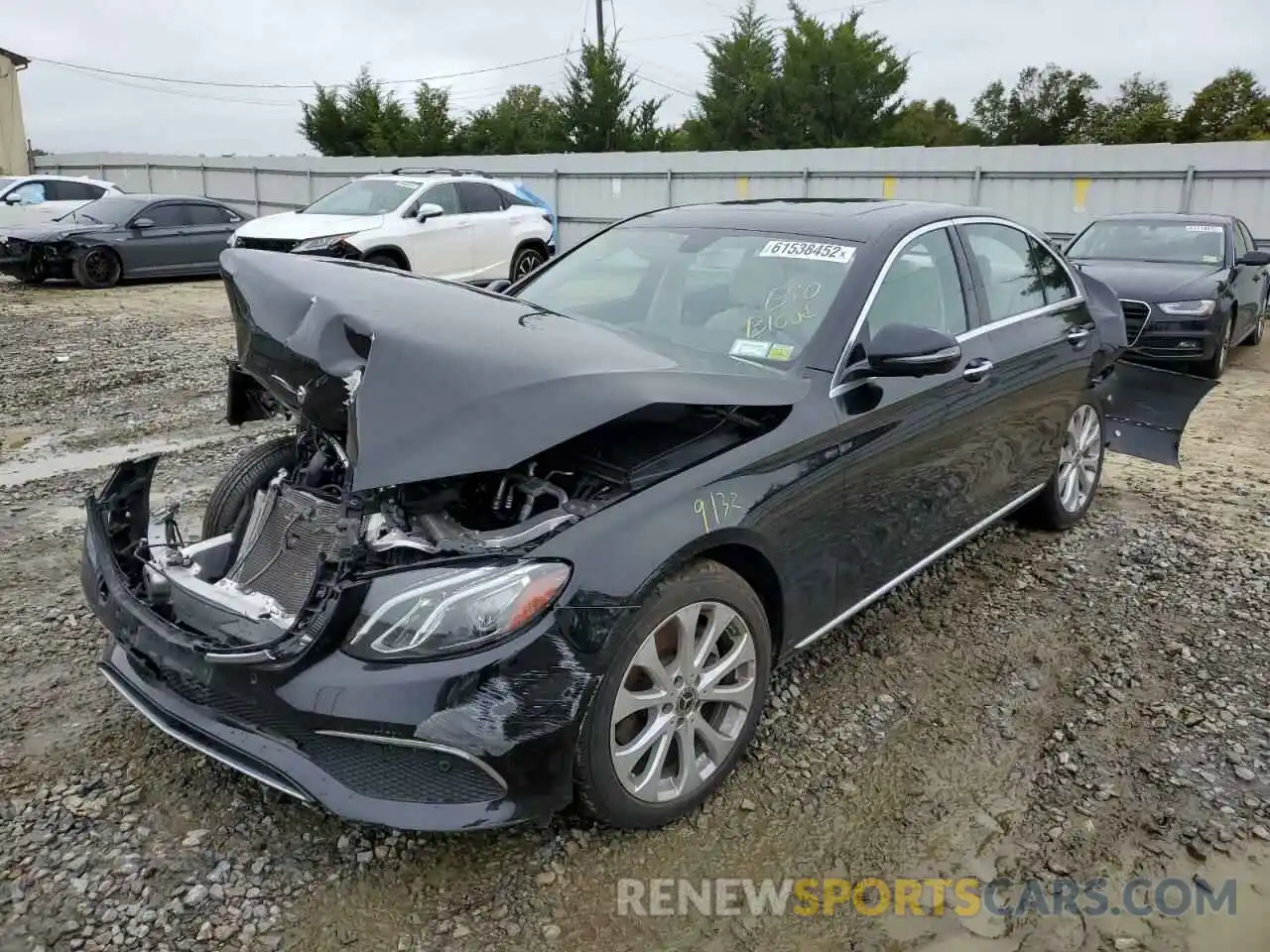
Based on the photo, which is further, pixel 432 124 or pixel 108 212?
pixel 432 124

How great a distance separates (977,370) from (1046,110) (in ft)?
167

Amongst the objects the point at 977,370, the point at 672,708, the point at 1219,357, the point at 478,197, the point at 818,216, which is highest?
the point at 478,197

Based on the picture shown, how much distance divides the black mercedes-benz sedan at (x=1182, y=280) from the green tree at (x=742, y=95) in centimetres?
3032

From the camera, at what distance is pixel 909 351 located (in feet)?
10.0

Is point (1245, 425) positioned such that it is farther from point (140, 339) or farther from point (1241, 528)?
point (140, 339)

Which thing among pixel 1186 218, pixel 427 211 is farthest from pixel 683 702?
pixel 427 211

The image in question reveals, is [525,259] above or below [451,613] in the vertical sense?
above

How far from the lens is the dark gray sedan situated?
45.4ft

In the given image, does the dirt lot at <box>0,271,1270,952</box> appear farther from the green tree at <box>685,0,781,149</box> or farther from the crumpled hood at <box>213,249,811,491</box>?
the green tree at <box>685,0,781,149</box>

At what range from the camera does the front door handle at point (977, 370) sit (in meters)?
3.71

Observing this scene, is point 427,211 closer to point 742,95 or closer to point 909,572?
point 909,572

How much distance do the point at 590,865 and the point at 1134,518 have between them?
395cm

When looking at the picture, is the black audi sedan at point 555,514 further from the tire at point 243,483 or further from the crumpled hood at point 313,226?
the crumpled hood at point 313,226

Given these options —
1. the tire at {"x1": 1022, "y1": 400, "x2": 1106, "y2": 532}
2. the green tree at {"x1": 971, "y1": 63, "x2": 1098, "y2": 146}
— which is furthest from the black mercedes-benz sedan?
the green tree at {"x1": 971, "y1": 63, "x2": 1098, "y2": 146}
